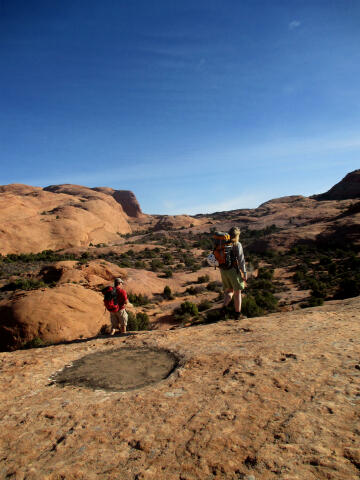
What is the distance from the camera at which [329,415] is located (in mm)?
2512

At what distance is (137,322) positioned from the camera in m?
11.7

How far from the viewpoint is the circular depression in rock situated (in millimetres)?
3865

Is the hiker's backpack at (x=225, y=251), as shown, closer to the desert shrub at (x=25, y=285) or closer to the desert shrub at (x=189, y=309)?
the desert shrub at (x=189, y=309)

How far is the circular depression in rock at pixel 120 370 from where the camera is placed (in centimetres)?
387

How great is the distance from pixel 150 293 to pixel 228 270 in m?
→ 12.7

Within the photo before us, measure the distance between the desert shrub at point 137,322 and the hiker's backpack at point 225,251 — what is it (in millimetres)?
6566

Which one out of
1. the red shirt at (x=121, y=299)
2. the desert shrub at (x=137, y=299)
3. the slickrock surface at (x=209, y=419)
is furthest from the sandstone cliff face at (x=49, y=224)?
the slickrock surface at (x=209, y=419)

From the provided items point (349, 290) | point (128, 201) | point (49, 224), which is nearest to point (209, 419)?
point (349, 290)

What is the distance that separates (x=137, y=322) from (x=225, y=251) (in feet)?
22.8

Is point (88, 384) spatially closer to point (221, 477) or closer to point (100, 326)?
point (221, 477)

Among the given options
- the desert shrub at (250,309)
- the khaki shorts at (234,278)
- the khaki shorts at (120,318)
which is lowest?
the desert shrub at (250,309)

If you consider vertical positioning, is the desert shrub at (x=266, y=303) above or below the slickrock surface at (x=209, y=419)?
below

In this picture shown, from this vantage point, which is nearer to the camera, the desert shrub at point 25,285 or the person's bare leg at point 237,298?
the person's bare leg at point 237,298

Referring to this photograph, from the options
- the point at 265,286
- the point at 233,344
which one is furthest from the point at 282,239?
the point at 233,344
